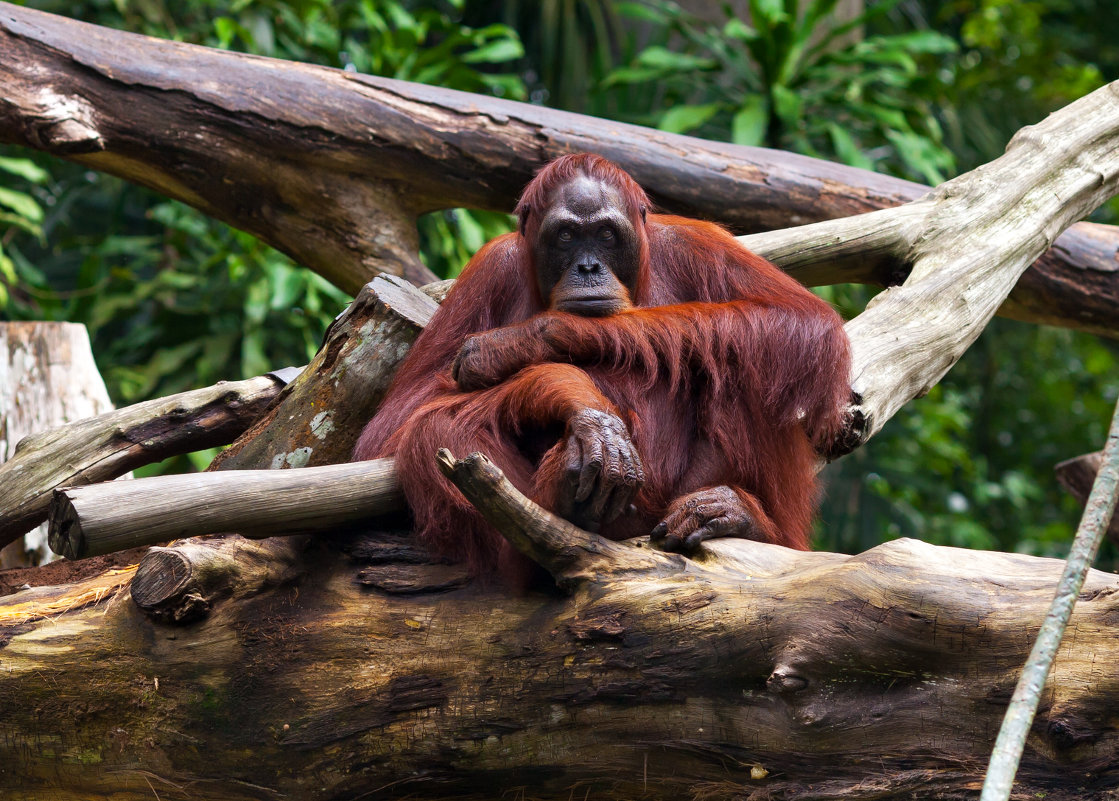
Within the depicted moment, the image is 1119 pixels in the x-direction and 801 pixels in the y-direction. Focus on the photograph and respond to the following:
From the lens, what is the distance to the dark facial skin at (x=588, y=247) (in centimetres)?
285

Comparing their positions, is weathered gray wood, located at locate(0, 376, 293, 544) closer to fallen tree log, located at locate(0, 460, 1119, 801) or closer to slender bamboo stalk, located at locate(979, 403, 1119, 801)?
fallen tree log, located at locate(0, 460, 1119, 801)

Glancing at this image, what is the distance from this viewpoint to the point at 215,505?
2.28 m

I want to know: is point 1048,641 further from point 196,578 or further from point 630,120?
point 630,120

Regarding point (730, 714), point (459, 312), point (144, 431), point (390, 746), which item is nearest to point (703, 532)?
point (730, 714)

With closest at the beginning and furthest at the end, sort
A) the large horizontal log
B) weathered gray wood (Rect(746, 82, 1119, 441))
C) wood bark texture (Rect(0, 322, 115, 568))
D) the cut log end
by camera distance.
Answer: the cut log end
weathered gray wood (Rect(746, 82, 1119, 441))
the large horizontal log
wood bark texture (Rect(0, 322, 115, 568))

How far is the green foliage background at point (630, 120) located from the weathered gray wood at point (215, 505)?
326cm

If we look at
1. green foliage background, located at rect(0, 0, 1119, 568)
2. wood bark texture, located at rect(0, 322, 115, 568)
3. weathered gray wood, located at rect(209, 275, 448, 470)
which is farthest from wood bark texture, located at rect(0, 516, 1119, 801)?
green foliage background, located at rect(0, 0, 1119, 568)

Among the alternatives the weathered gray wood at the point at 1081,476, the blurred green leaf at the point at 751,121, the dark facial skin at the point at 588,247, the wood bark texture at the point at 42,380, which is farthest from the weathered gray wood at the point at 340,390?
the blurred green leaf at the point at 751,121

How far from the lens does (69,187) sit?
7.37 m

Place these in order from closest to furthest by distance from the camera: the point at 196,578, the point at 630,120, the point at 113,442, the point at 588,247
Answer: the point at 196,578, the point at 588,247, the point at 113,442, the point at 630,120

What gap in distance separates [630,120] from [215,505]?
18.4ft

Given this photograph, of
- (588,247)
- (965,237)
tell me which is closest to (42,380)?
(588,247)

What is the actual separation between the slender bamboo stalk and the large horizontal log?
2618mm

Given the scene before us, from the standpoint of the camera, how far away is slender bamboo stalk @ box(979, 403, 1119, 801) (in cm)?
115
